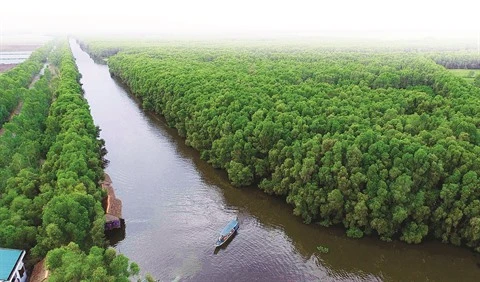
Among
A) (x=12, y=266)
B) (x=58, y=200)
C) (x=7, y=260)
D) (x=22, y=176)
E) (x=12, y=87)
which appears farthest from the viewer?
(x=12, y=87)

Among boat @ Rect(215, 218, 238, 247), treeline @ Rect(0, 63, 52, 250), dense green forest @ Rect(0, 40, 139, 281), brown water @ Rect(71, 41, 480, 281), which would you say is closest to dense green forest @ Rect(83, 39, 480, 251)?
brown water @ Rect(71, 41, 480, 281)

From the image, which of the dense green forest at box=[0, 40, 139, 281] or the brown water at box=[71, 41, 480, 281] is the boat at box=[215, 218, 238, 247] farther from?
the dense green forest at box=[0, 40, 139, 281]

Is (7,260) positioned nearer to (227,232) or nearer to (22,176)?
(22,176)

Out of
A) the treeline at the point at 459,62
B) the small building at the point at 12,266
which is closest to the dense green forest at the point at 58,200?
the small building at the point at 12,266

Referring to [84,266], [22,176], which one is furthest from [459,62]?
[84,266]

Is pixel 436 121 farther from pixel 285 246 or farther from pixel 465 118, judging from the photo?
pixel 285 246
